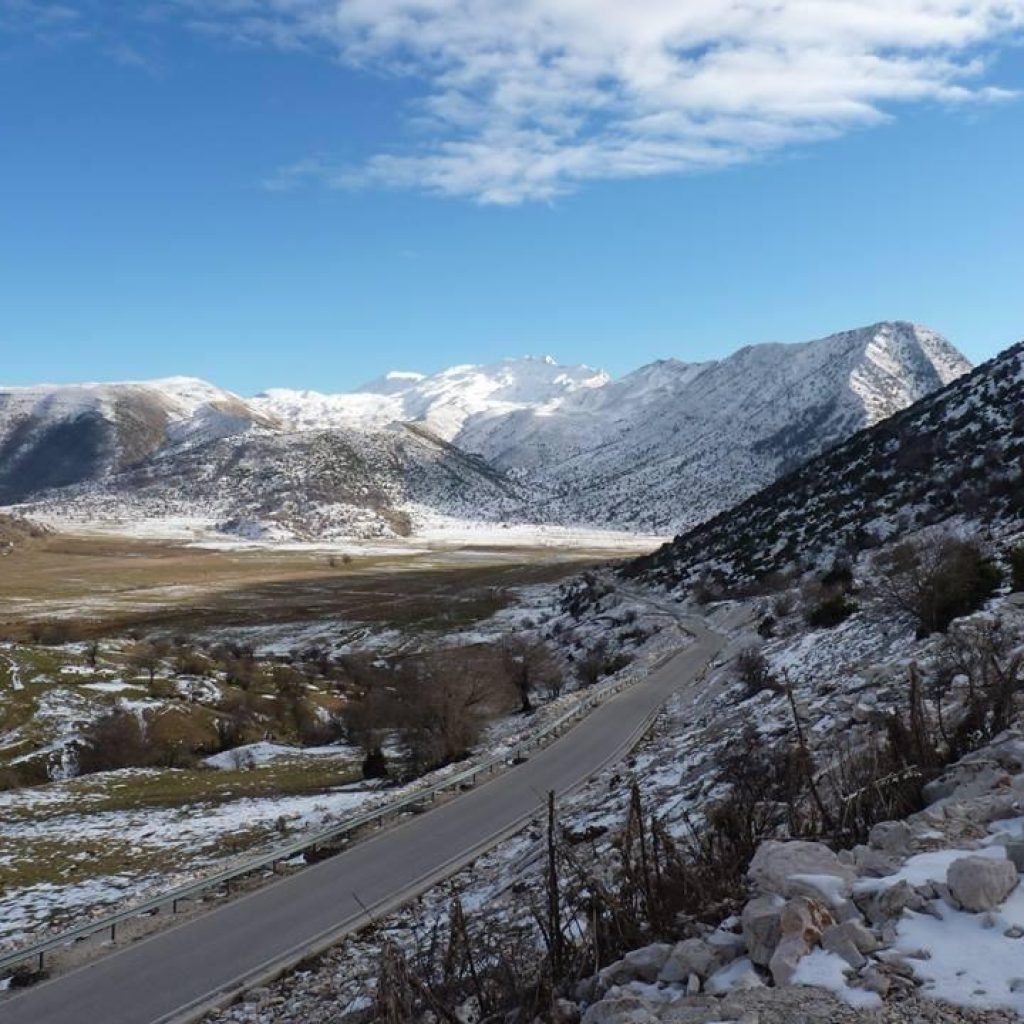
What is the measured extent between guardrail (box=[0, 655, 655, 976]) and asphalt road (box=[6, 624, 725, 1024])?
2.32ft

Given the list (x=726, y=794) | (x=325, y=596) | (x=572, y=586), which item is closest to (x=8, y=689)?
(x=726, y=794)

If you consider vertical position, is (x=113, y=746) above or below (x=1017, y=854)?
below

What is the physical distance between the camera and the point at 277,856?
66.4 feet

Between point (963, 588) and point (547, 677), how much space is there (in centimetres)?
3279

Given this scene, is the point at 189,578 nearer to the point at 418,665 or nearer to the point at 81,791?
the point at 418,665

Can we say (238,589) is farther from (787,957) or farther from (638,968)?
(787,957)

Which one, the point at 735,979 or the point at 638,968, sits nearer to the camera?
the point at 735,979

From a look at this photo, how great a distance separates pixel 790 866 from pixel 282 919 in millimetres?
13078

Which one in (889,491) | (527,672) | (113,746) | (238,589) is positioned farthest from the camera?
(238,589)

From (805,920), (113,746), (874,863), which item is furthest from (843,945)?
(113,746)

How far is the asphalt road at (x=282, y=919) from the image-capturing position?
14.0m

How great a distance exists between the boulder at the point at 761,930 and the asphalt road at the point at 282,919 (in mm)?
6111

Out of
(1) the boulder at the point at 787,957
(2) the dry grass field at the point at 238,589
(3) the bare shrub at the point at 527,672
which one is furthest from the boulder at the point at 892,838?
(2) the dry grass field at the point at 238,589

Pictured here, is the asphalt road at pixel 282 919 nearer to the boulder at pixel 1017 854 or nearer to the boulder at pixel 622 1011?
the boulder at pixel 622 1011
